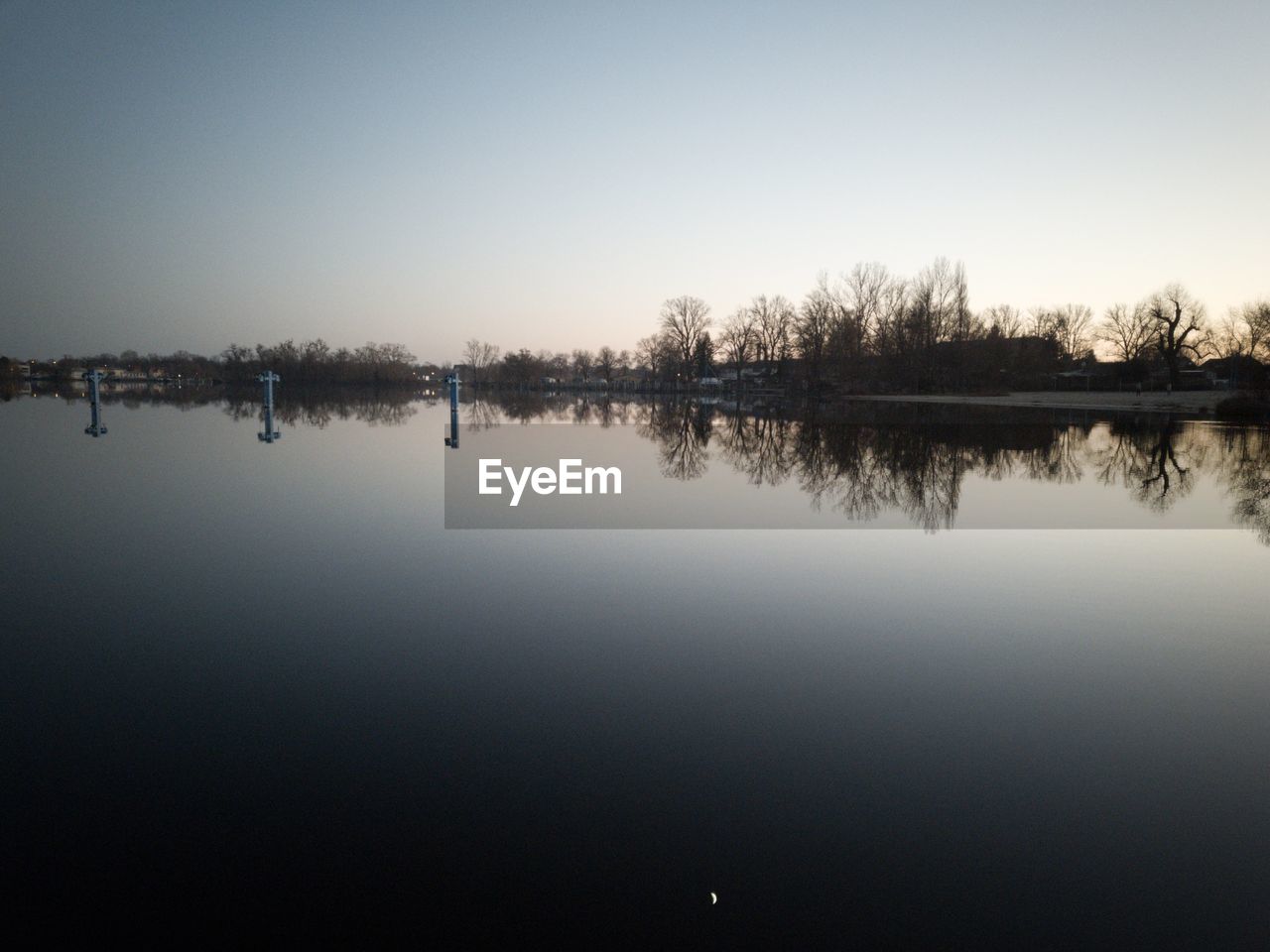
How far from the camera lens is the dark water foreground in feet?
9.66

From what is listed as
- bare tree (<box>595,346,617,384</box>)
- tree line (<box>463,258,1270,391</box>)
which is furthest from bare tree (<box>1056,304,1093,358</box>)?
bare tree (<box>595,346,617,384</box>)

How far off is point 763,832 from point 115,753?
3.47 meters

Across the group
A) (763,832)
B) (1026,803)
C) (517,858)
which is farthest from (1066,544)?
(517,858)

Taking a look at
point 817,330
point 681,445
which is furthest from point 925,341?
point 681,445

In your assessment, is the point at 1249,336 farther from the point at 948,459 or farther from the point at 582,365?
the point at 582,365

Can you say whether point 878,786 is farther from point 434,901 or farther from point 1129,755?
point 434,901

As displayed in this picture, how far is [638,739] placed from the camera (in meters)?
4.23

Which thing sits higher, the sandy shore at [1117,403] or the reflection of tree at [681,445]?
the sandy shore at [1117,403]

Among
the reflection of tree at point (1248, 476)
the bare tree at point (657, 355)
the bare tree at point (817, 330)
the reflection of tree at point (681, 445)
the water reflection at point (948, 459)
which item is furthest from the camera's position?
the bare tree at point (657, 355)

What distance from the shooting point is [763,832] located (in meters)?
3.38

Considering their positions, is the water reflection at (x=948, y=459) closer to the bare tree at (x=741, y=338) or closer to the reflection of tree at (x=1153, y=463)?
the reflection of tree at (x=1153, y=463)

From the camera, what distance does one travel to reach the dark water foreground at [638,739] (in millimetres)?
2943

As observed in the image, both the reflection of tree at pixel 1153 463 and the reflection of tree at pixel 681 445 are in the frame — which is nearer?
the reflection of tree at pixel 1153 463

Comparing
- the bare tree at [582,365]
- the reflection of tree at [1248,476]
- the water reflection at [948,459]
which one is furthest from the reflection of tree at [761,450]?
the bare tree at [582,365]
